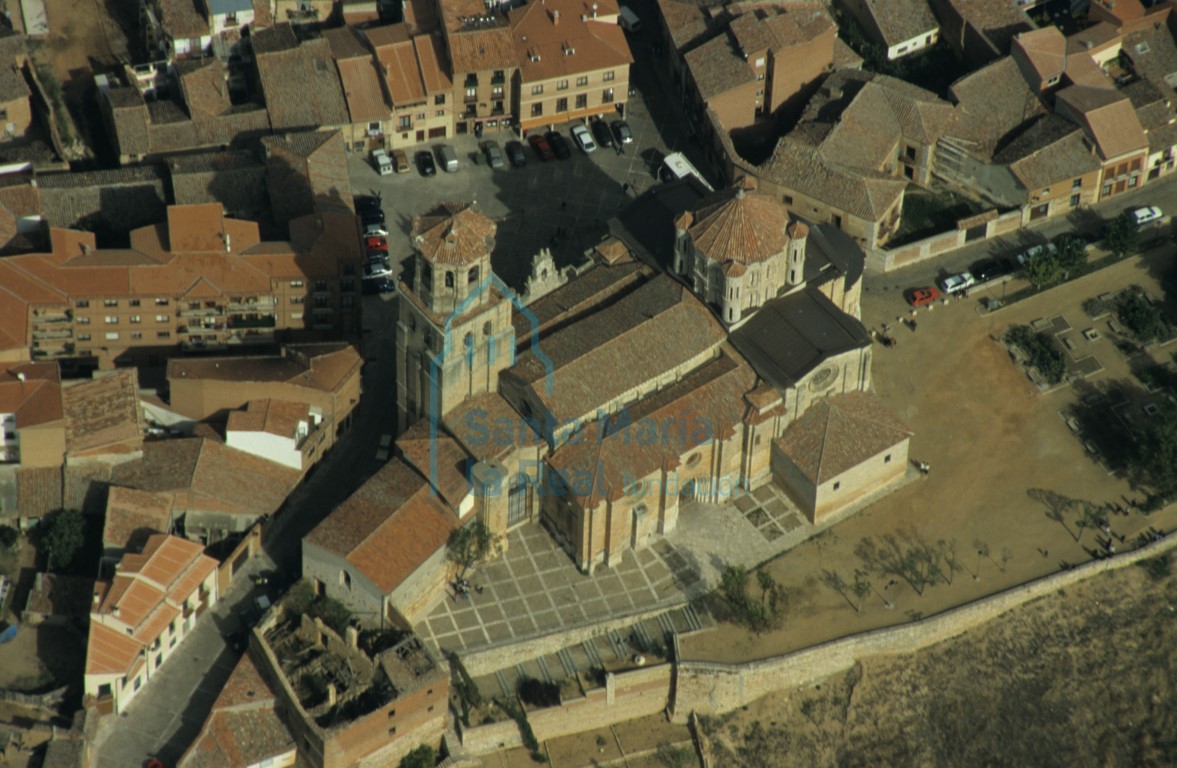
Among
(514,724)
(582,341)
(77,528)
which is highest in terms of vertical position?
(582,341)

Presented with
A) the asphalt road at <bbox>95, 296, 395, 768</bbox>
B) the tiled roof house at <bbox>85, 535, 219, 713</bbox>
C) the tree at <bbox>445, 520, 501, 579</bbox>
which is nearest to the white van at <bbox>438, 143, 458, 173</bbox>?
the asphalt road at <bbox>95, 296, 395, 768</bbox>

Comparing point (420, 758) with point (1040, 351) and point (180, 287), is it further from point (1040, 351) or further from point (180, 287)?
point (1040, 351)

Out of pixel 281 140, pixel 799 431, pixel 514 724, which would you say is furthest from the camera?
pixel 281 140

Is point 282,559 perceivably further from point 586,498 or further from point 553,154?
point 553,154

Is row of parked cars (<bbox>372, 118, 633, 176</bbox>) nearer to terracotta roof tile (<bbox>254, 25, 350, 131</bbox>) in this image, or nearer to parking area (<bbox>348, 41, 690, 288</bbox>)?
parking area (<bbox>348, 41, 690, 288</bbox>)

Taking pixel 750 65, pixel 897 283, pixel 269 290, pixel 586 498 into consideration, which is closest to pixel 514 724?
pixel 586 498

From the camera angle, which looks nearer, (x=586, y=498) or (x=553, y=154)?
(x=586, y=498)
